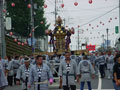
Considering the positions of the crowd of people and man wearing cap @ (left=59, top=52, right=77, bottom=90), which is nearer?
the crowd of people

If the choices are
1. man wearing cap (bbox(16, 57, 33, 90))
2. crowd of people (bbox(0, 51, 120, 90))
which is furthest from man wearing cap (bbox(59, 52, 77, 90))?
man wearing cap (bbox(16, 57, 33, 90))

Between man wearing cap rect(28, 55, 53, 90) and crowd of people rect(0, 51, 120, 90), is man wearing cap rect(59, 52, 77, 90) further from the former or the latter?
man wearing cap rect(28, 55, 53, 90)

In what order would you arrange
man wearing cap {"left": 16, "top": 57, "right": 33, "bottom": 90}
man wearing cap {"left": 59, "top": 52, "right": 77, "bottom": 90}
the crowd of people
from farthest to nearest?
1. man wearing cap {"left": 16, "top": 57, "right": 33, "bottom": 90}
2. man wearing cap {"left": 59, "top": 52, "right": 77, "bottom": 90}
3. the crowd of people

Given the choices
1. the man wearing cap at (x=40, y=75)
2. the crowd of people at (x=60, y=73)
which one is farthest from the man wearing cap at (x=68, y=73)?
the man wearing cap at (x=40, y=75)

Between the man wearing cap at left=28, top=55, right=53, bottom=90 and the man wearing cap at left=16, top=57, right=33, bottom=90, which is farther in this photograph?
the man wearing cap at left=16, top=57, right=33, bottom=90

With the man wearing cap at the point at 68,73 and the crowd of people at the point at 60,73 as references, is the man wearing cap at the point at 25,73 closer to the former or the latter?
the crowd of people at the point at 60,73

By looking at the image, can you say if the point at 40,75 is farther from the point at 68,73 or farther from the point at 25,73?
the point at 25,73

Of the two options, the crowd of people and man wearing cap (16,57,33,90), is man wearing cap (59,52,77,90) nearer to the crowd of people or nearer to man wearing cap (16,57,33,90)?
the crowd of people

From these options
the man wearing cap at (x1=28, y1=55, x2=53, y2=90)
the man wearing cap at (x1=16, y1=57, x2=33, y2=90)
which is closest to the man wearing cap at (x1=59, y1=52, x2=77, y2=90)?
the man wearing cap at (x1=16, y1=57, x2=33, y2=90)

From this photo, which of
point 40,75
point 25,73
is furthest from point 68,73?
point 40,75

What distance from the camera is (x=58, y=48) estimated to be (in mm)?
36344

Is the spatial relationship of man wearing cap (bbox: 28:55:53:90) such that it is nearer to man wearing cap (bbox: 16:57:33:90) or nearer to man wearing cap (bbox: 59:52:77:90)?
man wearing cap (bbox: 59:52:77:90)

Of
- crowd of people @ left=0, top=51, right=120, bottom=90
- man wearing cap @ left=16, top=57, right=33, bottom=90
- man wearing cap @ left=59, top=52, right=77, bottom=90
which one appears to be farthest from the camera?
man wearing cap @ left=16, top=57, right=33, bottom=90

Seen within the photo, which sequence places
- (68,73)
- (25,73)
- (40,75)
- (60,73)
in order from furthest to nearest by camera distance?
(25,73), (60,73), (68,73), (40,75)
